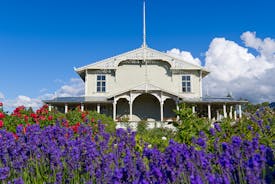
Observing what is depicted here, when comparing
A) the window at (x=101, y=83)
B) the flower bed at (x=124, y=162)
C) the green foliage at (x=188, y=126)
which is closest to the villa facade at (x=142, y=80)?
the window at (x=101, y=83)

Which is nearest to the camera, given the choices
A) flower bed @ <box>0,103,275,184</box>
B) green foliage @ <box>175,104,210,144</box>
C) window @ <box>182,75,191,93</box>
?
flower bed @ <box>0,103,275,184</box>

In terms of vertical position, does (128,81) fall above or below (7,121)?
above

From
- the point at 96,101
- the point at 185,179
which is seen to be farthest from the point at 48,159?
the point at 96,101

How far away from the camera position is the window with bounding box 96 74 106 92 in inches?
961

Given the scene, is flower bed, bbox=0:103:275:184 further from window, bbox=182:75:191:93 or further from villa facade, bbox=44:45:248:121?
window, bbox=182:75:191:93

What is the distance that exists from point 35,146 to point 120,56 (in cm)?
2075

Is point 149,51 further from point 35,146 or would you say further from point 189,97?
point 35,146

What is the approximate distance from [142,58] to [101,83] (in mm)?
3932

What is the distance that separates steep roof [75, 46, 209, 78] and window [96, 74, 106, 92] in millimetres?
771

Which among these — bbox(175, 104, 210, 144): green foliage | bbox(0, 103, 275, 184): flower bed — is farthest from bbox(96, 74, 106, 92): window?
bbox(0, 103, 275, 184): flower bed

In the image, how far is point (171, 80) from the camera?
24.5 meters

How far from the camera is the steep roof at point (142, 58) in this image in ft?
79.3

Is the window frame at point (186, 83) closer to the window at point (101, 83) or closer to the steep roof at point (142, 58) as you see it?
the steep roof at point (142, 58)

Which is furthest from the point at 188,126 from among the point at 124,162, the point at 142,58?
the point at 142,58
